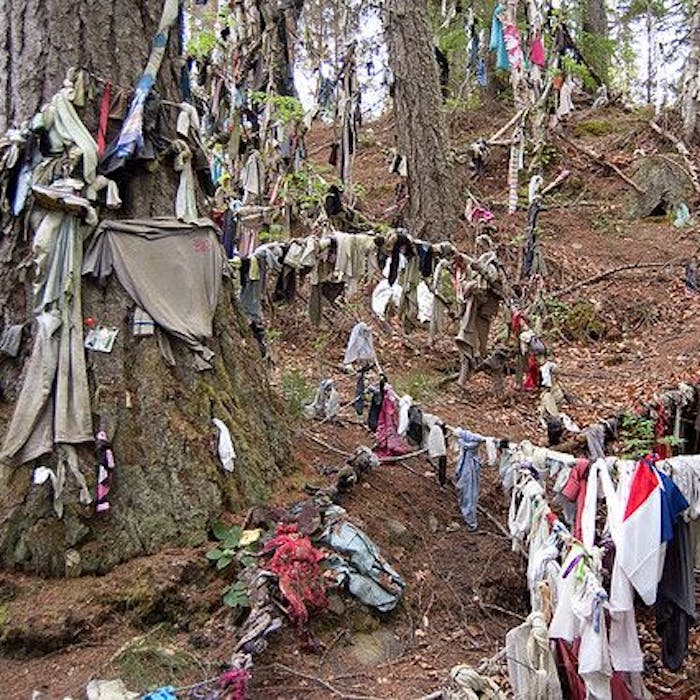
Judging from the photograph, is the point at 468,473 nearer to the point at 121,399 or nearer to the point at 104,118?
the point at 121,399

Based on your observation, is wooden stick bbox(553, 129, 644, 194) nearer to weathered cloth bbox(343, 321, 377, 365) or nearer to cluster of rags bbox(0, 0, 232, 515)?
weathered cloth bbox(343, 321, 377, 365)

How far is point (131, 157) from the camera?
486cm

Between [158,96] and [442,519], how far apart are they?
384 centimetres

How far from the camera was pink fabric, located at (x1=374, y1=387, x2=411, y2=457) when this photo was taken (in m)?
6.70

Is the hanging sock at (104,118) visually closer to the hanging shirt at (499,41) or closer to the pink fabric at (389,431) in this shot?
the pink fabric at (389,431)

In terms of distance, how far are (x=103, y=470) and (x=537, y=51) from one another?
12.1 metres

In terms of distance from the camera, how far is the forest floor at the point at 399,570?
411 centimetres

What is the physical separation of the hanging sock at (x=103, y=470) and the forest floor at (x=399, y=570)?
1.34 ft

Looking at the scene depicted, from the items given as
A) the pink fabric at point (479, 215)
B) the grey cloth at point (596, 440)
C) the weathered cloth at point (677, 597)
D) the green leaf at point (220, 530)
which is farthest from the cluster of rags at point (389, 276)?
the weathered cloth at point (677, 597)

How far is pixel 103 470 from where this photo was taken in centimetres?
456

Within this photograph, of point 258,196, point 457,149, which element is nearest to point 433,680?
point 258,196

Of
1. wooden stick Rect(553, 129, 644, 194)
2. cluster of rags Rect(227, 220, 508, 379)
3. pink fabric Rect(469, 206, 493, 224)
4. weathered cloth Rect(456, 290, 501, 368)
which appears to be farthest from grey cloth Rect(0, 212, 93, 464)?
wooden stick Rect(553, 129, 644, 194)

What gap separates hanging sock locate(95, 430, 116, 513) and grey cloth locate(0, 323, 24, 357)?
0.77 metres

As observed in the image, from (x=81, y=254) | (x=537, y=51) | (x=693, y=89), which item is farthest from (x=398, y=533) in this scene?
(x=693, y=89)
